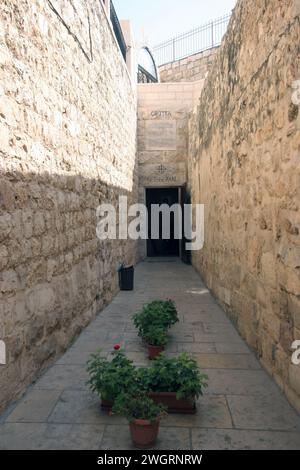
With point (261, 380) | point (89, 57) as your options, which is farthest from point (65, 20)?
point (261, 380)

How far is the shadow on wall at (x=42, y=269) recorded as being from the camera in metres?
2.98

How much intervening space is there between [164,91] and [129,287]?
645 cm

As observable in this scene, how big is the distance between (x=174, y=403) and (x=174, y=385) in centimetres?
12

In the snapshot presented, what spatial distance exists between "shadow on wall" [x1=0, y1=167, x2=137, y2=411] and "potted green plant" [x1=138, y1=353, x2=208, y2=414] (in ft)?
3.22

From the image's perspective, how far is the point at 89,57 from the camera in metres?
5.27

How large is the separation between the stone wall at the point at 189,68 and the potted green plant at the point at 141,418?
15.3 m

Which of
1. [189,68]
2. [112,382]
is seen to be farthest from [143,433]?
[189,68]

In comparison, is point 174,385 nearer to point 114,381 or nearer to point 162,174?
point 114,381

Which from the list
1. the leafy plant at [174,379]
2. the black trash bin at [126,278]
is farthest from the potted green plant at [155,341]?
the black trash bin at [126,278]

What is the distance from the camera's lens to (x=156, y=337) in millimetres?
4082

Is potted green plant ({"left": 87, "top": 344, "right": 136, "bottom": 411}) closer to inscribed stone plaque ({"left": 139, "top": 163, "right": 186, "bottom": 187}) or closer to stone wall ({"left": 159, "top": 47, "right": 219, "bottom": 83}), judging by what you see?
inscribed stone plaque ({"left": 139, "top": 163, "right": 186, "bottom": 187})

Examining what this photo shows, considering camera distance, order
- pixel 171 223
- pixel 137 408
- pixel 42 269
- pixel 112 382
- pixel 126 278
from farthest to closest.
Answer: pixel 171 223, pixel 126 278, pixel 42 269, pixel 112 382, pixel 137 408

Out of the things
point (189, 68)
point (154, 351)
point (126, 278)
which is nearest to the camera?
point (154, 351)

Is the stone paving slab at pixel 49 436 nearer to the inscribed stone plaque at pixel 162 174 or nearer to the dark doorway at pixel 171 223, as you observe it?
the inscribed stone plaque at pixel 162 174
